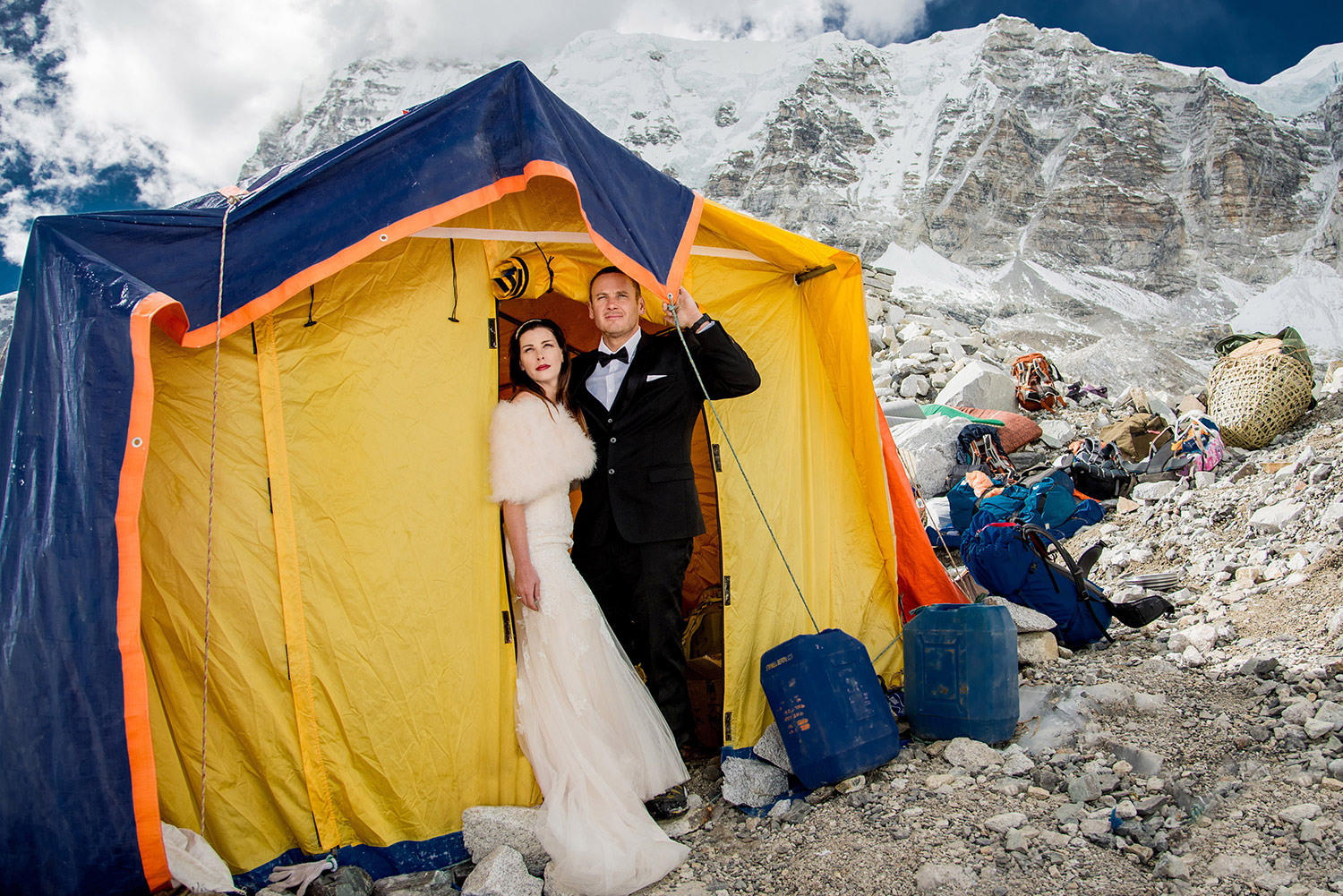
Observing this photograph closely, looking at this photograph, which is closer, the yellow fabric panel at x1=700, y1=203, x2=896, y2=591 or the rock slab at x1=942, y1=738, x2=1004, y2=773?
the rock slab at x1=942, y1=738, x2=1004, y2=773

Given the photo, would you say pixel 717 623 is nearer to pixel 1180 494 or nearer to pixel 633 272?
pixel 633 272

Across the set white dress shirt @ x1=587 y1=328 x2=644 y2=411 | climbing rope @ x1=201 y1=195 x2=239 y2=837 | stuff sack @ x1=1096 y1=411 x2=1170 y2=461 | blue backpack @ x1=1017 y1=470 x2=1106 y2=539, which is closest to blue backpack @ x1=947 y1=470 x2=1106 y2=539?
blue backpack @ x1=1017 y1=470 x2=1106 y2=539

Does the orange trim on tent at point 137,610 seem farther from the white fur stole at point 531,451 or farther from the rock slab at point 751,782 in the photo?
the rock slab at point 751,782

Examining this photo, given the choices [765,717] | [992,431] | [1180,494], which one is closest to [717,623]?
[765,717]

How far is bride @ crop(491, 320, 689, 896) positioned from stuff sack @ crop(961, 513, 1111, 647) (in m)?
2.29

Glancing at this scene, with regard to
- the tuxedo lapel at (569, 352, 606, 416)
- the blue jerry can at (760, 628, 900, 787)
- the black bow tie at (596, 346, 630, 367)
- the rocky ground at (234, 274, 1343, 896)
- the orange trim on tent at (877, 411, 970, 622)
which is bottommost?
the rocky ground at (234, 274, 1343, 896)

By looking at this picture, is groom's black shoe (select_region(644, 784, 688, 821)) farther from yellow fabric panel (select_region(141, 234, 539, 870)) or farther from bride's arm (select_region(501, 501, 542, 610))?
bride's arm (select_region(501, 501, 542, 610))

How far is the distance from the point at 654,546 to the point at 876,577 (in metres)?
1.36

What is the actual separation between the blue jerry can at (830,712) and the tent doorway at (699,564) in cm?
54

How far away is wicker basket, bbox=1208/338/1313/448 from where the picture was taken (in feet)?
24.4

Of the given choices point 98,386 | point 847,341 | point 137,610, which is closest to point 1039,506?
point 847,341

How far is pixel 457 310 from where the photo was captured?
114 inches

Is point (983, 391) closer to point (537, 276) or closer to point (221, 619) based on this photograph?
point (537, 276)

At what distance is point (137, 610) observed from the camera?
2.23 meters
